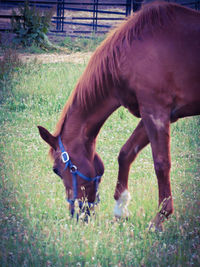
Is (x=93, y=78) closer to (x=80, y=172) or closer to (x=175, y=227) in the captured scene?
(x=80, y=172)

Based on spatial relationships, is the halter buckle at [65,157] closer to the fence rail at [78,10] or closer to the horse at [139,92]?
the horse at [139,92]

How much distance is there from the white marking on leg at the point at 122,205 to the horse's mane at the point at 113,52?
0.86m

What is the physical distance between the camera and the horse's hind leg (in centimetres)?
298

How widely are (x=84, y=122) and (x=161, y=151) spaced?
0.71 m

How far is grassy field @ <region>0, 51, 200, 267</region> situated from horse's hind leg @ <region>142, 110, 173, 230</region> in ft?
0.34

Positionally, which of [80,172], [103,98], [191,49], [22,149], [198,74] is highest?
[191,49]

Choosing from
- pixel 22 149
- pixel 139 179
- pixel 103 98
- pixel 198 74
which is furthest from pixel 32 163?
pixel 198 74

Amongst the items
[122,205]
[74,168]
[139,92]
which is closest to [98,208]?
[122,205]

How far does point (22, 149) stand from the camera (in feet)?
16.8

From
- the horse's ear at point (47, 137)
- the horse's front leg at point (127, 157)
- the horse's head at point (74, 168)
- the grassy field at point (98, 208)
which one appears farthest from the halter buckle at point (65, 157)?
the horse's front leg at point (127, 157)

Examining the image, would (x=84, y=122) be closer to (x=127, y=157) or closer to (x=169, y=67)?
(x=127, y=157)

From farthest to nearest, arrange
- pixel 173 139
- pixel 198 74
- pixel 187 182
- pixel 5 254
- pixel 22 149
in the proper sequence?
pixel 173 139 < pixel 22 149 < pixel 187 182 < pixel 198 74 < pixel 5 254

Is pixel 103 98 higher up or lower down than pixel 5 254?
higher up

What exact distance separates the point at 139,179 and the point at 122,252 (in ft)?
5.56
